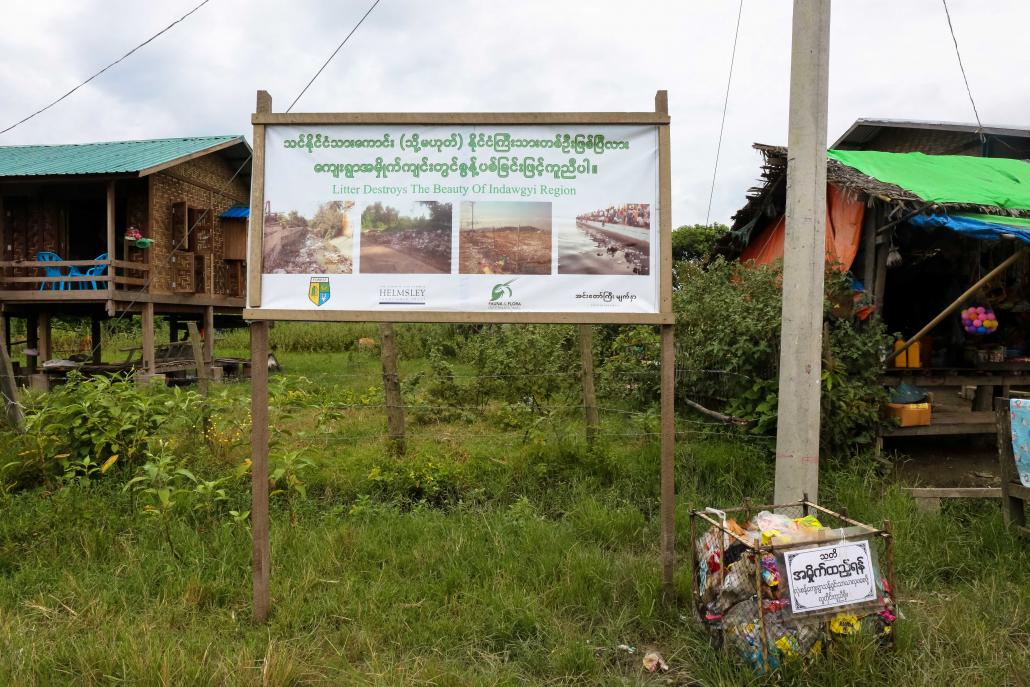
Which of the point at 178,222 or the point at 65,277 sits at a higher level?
the point at 178,222

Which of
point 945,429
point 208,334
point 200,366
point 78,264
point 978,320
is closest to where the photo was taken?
point 945,429

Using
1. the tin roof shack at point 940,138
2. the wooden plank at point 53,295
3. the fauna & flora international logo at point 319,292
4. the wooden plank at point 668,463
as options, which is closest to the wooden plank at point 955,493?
the wooden plank at point 668,463

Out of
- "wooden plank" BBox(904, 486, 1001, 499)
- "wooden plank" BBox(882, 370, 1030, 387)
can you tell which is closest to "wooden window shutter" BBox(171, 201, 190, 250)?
"wooden plank" BBox(882, 370, 1030, 387)

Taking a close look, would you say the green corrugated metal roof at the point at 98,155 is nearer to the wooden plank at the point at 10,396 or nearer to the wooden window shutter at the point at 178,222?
the wooden window shutter at the point at 178,222

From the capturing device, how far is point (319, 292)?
3662mm

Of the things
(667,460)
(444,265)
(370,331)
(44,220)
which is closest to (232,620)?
(444,265)

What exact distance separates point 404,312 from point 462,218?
1.96 ft

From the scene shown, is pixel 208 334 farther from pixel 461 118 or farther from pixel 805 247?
pixel 805 247

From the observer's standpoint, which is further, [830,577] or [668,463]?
[668,463]

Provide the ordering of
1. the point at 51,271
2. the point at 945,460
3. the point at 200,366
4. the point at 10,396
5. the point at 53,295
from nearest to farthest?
the point at 10,396 < the point at 945,460 < the point at 200,366 < the point at 53,295 < the point at 51,271

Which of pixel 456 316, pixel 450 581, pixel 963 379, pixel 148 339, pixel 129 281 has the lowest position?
pixel 450 581

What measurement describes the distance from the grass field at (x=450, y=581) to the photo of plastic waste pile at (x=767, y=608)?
98 millimetres

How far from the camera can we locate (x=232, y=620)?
12.0 ft

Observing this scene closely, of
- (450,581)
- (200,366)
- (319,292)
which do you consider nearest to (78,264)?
(200,366)
